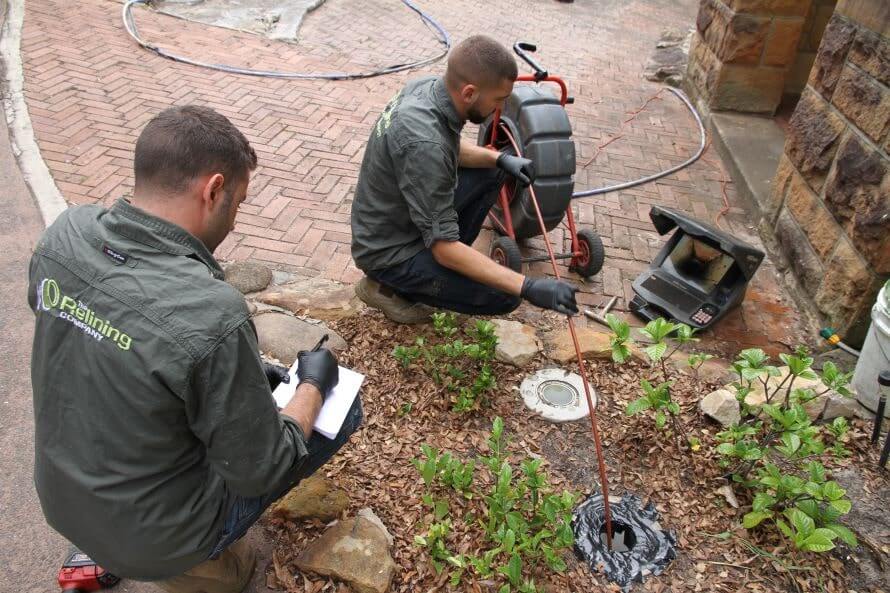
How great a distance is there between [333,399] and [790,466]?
6.39 ft

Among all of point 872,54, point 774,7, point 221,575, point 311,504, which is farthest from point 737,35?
point 221,575

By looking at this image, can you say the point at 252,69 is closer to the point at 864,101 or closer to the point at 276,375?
the point at 276,375

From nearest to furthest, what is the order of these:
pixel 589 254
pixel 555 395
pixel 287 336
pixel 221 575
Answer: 1. pixel 221 575
2. pixel 555 395
3. pixel 287 336
4. pixel 589 254

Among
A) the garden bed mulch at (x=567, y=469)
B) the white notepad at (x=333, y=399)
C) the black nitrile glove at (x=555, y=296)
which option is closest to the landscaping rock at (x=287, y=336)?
the garden bed mulch at (x=567, y=469)

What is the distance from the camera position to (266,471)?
5.24 ft

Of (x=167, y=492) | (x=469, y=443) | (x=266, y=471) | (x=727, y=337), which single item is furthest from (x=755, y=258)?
(x=167, y=492)

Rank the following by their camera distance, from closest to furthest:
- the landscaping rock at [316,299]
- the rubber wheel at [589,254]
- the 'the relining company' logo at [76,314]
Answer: the 'the relining company' logo at [76,314]
the landscaping rock at [316,299]
the rubber wheel at [589,254]

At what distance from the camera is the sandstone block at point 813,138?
3621 millimetres

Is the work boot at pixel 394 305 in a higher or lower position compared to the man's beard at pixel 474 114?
lower

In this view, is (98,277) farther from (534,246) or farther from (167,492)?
(534,246)

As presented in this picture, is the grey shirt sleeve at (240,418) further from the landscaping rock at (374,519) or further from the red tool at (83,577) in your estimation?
the red tool at (83,577)

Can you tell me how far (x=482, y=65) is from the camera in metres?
2.62

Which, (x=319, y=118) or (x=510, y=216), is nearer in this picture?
(x=510, y=216)

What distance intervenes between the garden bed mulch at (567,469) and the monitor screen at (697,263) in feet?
2.84
